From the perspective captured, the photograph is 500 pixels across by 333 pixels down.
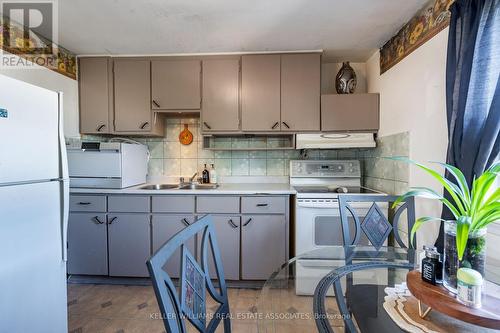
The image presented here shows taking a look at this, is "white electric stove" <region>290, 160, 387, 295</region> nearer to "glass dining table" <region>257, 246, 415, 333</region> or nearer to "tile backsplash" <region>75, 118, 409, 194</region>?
"glass dining table" <region>257, 246, 415, 333</region>

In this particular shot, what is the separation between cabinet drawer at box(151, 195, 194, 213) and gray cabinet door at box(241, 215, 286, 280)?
522 millimetres

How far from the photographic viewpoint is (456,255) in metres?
0.73

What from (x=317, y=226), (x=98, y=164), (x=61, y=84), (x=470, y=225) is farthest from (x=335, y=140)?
(x=61, y=84)

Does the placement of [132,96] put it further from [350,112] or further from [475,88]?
[475,88]

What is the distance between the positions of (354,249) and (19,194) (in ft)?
5.83

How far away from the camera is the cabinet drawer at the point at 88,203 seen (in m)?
2.17

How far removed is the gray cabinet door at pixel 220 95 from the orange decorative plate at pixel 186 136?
0.41 meters

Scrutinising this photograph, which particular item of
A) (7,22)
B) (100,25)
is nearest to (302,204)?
(100,25)

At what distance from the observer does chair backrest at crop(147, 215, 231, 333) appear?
20.7 inches

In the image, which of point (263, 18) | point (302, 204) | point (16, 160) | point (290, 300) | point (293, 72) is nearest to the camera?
point (290, 300)

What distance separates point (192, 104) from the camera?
235 cm

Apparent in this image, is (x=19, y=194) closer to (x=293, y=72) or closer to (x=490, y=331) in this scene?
(x=490, y=331)

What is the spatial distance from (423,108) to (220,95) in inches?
67.5

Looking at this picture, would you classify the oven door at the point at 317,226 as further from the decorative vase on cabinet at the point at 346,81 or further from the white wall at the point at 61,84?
the white wall at the point at 61,84
